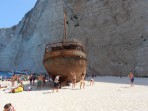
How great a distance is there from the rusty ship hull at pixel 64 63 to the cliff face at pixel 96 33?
1343 centimetres

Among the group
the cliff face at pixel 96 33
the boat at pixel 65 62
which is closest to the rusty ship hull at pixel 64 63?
the boat at pixel 65 62

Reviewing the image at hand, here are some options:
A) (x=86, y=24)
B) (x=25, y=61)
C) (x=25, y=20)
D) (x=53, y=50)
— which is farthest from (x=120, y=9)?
(x=25, y=20)

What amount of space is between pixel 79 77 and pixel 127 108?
38.2ft

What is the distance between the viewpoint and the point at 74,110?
11625 millimetres

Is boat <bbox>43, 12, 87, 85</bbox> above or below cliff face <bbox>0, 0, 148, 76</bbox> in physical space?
below

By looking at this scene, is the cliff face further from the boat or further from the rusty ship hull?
the rusty ship hull

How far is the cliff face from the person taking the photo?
36.8 metres

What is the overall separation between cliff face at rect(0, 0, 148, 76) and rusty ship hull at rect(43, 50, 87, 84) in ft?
44.1

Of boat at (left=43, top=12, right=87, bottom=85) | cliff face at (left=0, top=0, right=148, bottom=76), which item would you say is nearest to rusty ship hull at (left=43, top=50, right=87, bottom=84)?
boat at (left=43, top=12, right=87, bottom=85)

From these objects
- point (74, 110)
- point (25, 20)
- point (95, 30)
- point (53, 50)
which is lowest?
point (74, 110)

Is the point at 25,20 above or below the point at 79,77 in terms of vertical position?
above

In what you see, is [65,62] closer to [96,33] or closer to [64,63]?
[64,63]

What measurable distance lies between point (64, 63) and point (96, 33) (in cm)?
2289

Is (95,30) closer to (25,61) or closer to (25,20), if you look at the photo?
(25,61)
